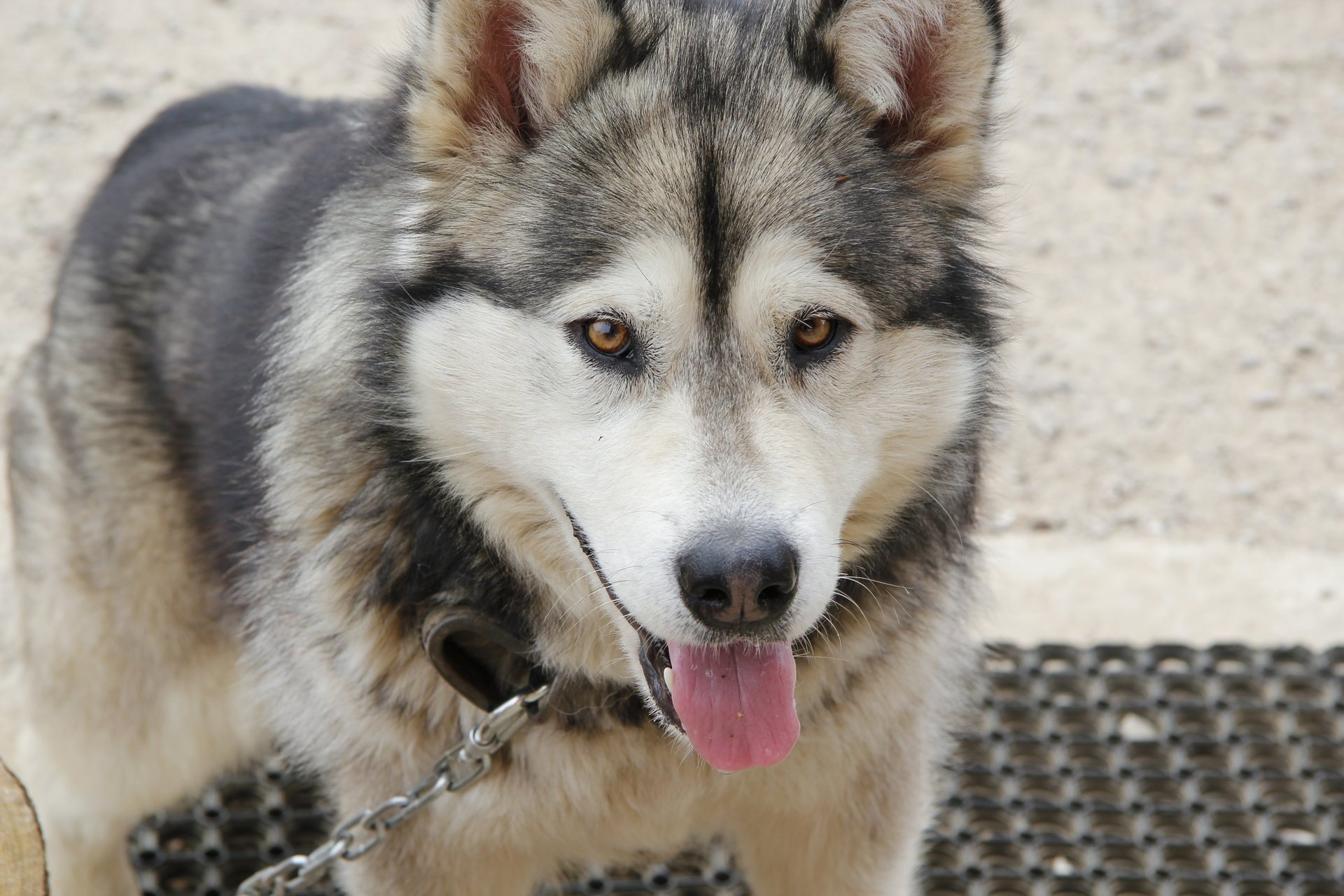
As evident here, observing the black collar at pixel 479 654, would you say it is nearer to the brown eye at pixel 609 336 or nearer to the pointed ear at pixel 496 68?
the brown eye at pixel 609 336

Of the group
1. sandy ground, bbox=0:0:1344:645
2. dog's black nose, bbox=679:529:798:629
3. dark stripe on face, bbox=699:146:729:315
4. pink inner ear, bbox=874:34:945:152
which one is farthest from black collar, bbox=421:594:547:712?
sandy ground, bbox=0:0:1344:645

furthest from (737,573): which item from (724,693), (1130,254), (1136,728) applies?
(1130,254)

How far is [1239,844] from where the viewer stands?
352cm

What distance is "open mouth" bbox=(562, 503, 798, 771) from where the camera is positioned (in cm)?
225

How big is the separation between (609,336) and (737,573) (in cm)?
46

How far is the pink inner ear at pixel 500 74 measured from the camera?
7.50 feet

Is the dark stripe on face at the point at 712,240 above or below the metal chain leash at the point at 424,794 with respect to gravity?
above

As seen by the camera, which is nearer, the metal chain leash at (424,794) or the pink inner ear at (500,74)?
the pink inner ear at (500,74)

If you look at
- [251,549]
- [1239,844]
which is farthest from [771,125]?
[1239,844]

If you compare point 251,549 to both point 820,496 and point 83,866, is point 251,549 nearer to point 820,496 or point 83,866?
point 83,866

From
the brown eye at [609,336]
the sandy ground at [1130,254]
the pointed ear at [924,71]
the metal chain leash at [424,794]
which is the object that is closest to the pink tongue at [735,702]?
the metal chain leash at [424,794]

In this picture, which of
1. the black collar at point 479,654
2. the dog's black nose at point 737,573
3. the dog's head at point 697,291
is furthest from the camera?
the black collar at point 479,654

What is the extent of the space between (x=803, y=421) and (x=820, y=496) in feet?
0.44

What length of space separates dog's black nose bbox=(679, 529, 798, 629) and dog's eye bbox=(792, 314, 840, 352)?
375 mm
